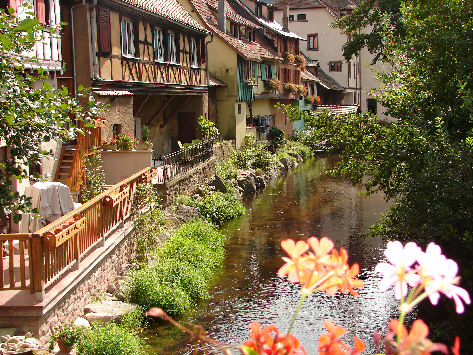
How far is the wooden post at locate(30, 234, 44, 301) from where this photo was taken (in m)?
8.62

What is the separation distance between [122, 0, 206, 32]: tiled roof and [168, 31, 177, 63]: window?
1.98 feet

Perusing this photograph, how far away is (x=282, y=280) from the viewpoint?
14781 millimetres

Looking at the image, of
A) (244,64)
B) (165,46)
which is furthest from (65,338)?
(244,64)

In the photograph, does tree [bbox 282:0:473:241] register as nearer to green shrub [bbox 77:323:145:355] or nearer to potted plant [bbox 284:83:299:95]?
green shrub [bbox 77:323:145:355]

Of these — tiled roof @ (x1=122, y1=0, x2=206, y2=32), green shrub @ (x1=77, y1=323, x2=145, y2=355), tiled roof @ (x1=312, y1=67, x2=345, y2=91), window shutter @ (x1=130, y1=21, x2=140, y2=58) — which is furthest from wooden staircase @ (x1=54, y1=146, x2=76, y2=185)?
tiled roof @ (x1=312, y1=67, x2=345, y2=91)

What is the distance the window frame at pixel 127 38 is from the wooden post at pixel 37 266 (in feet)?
37.8

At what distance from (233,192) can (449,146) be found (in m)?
14.0

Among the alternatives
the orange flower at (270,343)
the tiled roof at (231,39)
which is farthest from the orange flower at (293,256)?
the tiled roof at (231,39)

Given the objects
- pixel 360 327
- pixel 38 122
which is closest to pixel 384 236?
pixel 360 327

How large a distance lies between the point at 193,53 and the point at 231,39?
7.20 metres

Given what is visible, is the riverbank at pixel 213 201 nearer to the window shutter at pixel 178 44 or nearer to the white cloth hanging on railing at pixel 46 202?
the white cloth hanging on railing at pixel 46 202

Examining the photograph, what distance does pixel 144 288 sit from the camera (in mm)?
12055

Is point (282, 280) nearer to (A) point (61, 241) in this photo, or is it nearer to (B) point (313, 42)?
(A) point (61, 241)

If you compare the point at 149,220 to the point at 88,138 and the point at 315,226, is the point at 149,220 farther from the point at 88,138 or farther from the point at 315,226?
the point at 315,226
